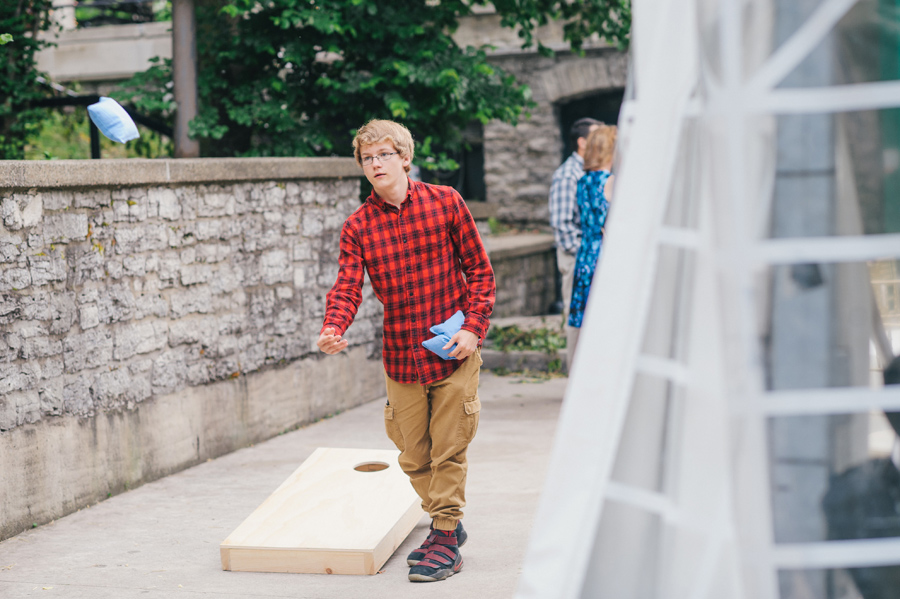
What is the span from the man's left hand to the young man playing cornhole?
0.05 feet

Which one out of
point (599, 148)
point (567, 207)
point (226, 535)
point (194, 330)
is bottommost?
point (226, 535)

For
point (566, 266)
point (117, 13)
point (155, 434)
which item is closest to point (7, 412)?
point (155, 434)

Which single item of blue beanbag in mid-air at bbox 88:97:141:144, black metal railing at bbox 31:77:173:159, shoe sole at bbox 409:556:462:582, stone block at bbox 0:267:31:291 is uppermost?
black metal railing at bbox 31:77:173:159

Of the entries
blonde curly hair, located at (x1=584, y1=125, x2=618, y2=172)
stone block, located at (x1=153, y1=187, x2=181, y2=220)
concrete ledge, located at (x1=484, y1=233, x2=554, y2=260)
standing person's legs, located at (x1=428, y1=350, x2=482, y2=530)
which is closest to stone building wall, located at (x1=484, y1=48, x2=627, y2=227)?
concrete ledge, located at (x1=484, y1=233, x2=554, y2=260)

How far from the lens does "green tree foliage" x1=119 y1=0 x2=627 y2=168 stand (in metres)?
7.25

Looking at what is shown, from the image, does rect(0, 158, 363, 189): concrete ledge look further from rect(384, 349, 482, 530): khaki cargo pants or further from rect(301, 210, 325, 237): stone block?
rect(384, 349, 482, 530): khaki cargo pants

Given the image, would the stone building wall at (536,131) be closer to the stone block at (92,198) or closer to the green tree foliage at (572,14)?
the green tree foliage at (572,14)

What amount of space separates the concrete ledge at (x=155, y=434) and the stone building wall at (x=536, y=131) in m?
6.10

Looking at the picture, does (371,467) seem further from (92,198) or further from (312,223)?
(312,223)

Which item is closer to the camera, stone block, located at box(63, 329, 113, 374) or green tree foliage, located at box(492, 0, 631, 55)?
stone block, located at box(63, 329, 113, 374)

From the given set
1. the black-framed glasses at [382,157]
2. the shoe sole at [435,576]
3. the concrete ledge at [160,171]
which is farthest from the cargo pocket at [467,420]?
the concrete ledge at [160,171]

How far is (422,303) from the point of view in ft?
12.0

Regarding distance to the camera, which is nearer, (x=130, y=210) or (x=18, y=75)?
(x=130, y=210)

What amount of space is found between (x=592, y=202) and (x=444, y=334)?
217cm
